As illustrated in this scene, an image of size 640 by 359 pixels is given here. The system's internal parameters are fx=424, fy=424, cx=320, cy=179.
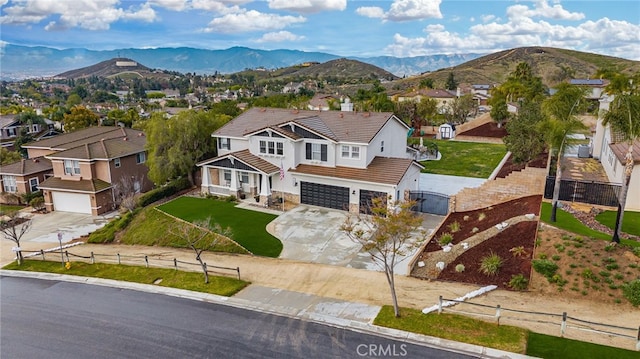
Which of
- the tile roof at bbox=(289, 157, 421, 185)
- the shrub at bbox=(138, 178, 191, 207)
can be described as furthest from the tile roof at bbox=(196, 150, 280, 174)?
the shrub at bbox=(138, 178, 191, 207)

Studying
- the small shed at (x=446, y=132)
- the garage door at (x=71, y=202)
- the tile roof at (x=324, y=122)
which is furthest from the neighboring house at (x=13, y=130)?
the small shed at (x=446, y=132)

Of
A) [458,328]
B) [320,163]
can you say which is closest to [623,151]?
[458,328]

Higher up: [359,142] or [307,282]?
[359,142]

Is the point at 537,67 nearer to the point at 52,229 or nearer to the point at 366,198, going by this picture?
the point at 366,198

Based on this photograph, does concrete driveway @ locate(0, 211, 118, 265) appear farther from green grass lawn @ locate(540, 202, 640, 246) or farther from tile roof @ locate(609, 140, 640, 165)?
tile roof @ locate(609, 140, 640, 165)

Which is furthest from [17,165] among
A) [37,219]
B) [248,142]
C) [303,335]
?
[303,335]

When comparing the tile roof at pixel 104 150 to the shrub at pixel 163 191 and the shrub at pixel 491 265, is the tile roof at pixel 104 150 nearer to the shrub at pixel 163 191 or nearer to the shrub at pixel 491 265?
the shrub at pixel 163 191

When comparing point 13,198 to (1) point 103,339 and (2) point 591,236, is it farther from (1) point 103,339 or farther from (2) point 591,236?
(2) point 591,236
